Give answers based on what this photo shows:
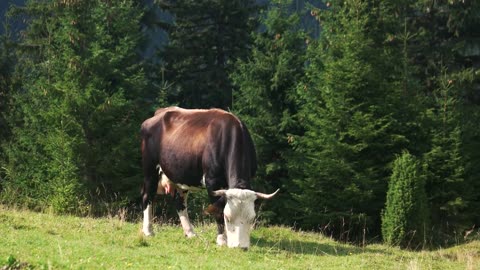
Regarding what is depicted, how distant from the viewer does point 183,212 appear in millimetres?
12445

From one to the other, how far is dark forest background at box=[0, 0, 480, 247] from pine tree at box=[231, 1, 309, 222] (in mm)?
62

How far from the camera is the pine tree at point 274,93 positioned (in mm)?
23172

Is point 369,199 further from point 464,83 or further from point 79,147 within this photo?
point 79,147

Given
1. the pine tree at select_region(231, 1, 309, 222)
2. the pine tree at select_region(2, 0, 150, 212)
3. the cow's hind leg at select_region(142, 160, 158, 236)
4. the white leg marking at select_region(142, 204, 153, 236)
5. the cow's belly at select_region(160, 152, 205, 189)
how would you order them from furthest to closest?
the pine tree at select_region(231, 1, 309, 222) < the pine tree at select_region(2, 0, 150, 212) < the cow's hind leg at select_region(142, 160, 158, 236) < the white leg marking at select_region(142, 204, 153, 236) < the cow's belly at select_region(160, 152, 205, 189)

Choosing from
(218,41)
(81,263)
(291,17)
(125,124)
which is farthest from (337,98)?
(81,263)

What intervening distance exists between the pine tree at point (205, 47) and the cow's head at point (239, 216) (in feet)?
66.4

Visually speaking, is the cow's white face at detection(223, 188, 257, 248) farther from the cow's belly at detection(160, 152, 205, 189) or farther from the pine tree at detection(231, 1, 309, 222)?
the pine tree at detection(231, 1, 309, 222)

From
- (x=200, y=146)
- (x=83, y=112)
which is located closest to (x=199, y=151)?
(x=200, y=146)

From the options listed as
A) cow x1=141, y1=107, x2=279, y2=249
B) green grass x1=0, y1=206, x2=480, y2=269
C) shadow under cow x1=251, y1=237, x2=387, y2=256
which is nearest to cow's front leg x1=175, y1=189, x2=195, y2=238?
cow x1=141, y1=107, x2=279, y2=249

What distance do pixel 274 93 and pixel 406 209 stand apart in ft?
27.1

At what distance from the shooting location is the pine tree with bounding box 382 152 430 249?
58.0 ft

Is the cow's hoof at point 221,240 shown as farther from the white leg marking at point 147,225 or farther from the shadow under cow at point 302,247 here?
the white leg marking at point 147,225

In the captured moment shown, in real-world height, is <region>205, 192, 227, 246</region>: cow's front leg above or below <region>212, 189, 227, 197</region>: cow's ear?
below

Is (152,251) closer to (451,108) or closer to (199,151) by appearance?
(199,151)
